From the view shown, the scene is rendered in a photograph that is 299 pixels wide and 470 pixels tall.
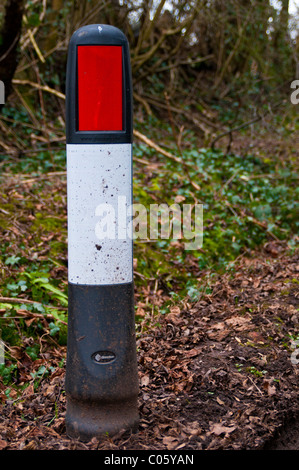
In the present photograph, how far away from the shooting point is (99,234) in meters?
2.08

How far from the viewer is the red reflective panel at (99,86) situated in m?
2.01

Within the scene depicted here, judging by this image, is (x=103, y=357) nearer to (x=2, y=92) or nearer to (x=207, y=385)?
(x=207, y=385)

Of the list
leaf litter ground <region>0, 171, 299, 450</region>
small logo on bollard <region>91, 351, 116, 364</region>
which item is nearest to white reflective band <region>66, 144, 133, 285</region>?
small logo on bollard <region>91, 351, 116, 364</region>

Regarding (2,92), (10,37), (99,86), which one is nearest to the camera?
(99,86)

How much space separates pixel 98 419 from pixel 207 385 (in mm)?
766

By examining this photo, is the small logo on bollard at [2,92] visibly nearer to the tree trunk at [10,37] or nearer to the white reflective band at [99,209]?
the tree trunk at [10,37]

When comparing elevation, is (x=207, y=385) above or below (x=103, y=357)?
below

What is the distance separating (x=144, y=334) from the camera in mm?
3494

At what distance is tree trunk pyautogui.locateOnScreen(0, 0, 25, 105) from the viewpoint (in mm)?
6453

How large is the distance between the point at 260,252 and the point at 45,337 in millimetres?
3002

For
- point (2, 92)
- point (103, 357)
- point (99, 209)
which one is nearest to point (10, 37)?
point (2, 92)

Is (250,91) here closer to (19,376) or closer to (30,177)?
(30,177)

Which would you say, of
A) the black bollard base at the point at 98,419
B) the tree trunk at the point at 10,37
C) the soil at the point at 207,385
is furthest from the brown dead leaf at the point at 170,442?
the tree trunk at the point at 10,37
